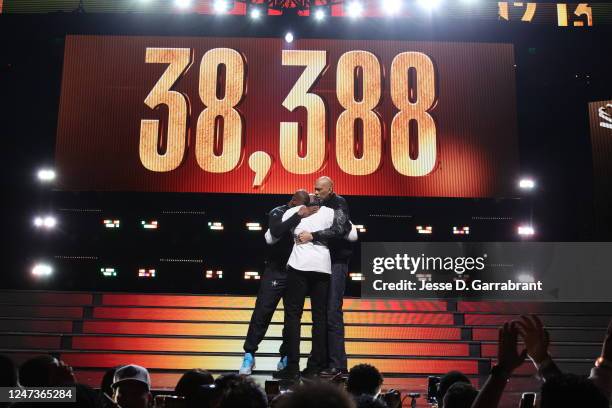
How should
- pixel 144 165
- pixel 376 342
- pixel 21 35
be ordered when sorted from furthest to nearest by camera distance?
pixel 21 35
pixel 144 165
pixel 376 342

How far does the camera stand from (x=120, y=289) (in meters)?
9.45

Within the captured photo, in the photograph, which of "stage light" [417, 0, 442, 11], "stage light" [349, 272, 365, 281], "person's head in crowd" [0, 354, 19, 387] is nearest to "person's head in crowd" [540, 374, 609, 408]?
"person's head in crowd" [0, 354, 19, 387]

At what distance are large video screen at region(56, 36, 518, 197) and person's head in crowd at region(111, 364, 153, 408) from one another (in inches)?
265

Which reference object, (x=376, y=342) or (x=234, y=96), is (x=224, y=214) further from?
(x=376, y=342)

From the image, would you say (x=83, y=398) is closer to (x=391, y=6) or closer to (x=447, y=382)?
(x=447, y=382)

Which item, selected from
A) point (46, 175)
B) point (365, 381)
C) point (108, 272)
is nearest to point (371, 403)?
point (365, 381)

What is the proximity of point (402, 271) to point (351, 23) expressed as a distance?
13.0 feet

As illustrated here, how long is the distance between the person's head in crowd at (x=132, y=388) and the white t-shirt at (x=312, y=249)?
2.81m

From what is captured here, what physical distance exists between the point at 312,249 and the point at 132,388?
9.63 feet

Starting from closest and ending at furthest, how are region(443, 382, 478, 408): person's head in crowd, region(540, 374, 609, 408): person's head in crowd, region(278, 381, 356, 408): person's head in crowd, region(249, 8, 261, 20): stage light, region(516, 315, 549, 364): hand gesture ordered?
region(278, 381, 356, 408): person's head in crowd < region(540, 374, 609, 408): person's head in crowd < region(516, 315, 549, 364): hand gesture < region(443, 382, 478, 408): person's head in crowd < region(249, 8, 261, 20): stage light

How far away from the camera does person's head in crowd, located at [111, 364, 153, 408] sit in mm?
2607

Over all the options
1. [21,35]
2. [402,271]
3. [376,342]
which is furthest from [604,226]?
[21,35]

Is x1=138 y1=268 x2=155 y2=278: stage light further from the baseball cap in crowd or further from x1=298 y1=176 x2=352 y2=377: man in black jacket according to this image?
the baseball cap in crowd

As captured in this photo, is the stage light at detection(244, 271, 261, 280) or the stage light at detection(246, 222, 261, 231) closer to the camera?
the stage light at detection(244, 271, 261, 280)
